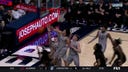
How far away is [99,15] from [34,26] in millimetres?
4112

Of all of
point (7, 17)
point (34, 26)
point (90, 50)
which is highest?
point (7, 17)

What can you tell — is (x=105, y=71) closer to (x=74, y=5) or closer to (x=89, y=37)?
(x=89, y=37)

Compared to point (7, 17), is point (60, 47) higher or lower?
lower

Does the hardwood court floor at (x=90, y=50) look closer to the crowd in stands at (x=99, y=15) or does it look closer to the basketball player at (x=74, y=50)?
the crowd in stands at (x=99, y=15)

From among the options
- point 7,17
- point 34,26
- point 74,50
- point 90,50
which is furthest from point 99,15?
point 74,50

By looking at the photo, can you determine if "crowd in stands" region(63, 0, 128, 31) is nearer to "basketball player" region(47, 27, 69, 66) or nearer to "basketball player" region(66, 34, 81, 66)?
"basketball player" region(47, 27, 69, 66)

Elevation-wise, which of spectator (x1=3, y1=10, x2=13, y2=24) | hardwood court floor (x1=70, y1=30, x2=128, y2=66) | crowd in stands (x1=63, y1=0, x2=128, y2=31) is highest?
spectator (x1=3, y1=10, x2=13, y2=24)

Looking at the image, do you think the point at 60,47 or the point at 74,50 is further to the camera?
the point at 60,47

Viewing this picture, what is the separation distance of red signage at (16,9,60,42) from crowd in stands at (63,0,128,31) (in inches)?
62.2

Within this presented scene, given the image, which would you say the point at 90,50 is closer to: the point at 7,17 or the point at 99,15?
the point at 99,15

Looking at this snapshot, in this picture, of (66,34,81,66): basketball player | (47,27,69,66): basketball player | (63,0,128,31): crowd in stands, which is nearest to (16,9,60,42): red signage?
(63,0,128,31): crowd in stands

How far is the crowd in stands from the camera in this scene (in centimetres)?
2094

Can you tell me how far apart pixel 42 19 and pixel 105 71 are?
720 cm

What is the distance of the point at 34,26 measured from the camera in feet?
59.5
